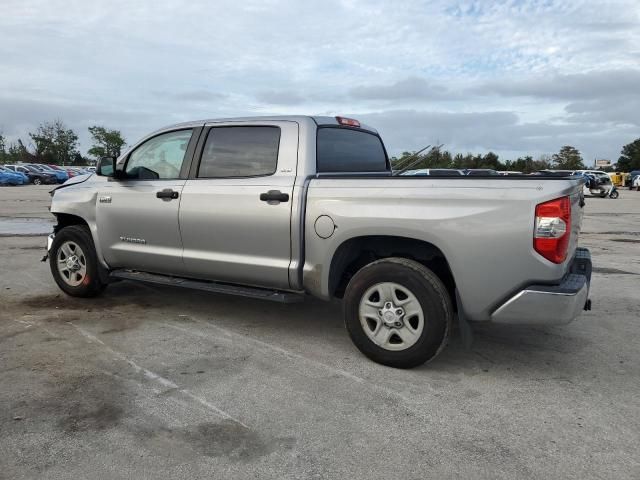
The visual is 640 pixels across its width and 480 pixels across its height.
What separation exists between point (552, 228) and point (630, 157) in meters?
104

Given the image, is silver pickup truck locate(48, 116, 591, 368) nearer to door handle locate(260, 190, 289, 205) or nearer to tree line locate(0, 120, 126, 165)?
door handle locate(260, 190, 289, 205)

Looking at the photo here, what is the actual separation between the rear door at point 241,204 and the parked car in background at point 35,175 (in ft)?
136

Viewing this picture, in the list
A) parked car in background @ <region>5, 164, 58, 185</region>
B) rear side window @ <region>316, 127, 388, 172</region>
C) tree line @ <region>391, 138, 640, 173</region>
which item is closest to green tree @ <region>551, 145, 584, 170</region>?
tree line @ <region>391, 138, 640, 173</region>

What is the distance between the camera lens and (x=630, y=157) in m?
93.2

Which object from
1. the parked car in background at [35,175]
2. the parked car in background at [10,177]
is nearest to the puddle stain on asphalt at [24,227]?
the parked car in background at [10,177]

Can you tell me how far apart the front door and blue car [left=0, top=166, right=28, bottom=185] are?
36.9 meters

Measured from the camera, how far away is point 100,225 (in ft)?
18.0

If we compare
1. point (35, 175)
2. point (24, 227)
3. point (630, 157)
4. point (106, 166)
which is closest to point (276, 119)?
point (106, 166)

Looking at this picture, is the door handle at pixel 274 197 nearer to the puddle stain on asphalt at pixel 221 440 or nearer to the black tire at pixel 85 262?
the puddle stain on asphalt at pixel 221 440

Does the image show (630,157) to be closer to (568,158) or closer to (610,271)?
(568,158)

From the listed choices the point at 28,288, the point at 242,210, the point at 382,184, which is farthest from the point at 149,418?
the point at 28,288

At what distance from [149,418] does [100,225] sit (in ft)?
9.18

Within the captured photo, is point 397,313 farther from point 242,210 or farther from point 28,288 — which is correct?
point 28,288

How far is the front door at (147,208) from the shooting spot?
5.04 m
